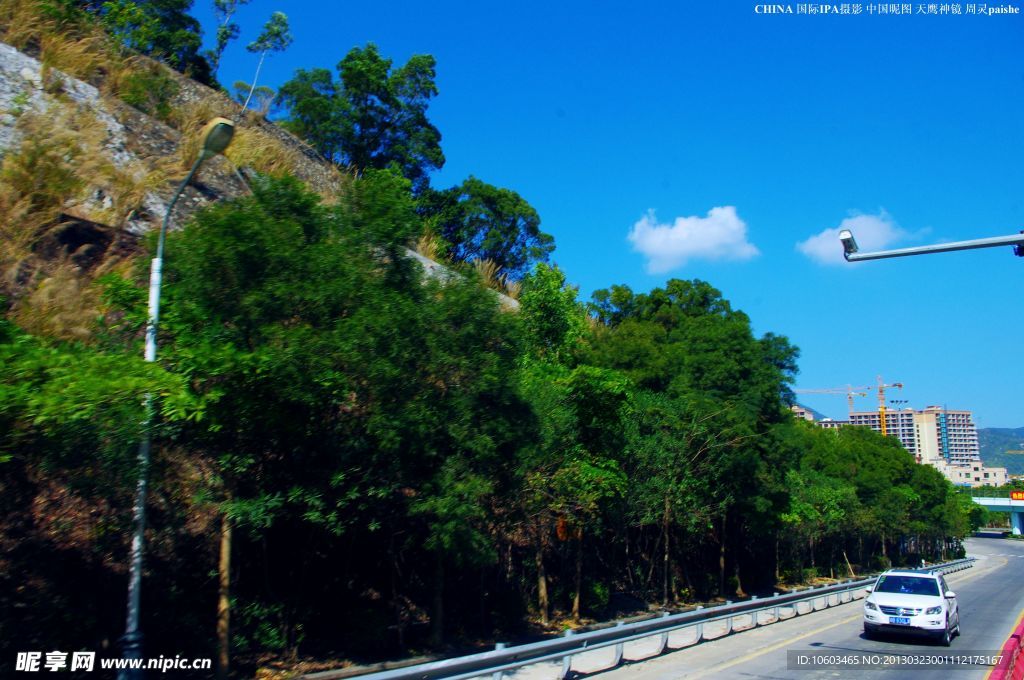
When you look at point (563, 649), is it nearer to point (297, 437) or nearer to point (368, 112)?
point (297, 437)

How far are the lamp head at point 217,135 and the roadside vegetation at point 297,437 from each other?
1.53 m

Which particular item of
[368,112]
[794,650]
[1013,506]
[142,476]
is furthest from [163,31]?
[1013,506]

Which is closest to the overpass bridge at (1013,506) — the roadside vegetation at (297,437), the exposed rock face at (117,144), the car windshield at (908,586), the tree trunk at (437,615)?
the roadside vegetation at (297,437)

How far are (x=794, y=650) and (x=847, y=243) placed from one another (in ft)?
29.3

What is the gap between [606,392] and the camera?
17.7 meters

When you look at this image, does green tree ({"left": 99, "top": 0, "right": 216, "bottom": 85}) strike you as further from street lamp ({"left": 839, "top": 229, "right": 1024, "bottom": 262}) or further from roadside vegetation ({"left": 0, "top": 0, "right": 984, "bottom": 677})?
street lamp ({"left": 839, "top": 229, "right": 1024, "bottom": 262})

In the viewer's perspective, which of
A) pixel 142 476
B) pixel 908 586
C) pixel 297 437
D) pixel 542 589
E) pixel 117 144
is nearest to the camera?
pixel 142 476

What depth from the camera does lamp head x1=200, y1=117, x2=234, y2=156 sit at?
9812 millimetres

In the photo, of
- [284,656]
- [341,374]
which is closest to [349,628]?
[284,656]

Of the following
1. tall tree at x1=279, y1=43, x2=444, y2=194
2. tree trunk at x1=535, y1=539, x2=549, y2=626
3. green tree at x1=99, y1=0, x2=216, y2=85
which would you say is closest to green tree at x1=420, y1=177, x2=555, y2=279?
tall tree at x1=279, y1=43, x2=444, y2=194

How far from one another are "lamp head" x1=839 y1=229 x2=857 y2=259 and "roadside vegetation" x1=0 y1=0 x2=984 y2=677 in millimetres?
5753

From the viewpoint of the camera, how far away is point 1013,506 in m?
123

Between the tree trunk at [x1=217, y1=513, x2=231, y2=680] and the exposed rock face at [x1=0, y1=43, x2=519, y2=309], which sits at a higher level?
the exposed rock face at [x1=0, y1=43, x2=519, y2=309]

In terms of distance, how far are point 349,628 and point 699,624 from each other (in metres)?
7.41
